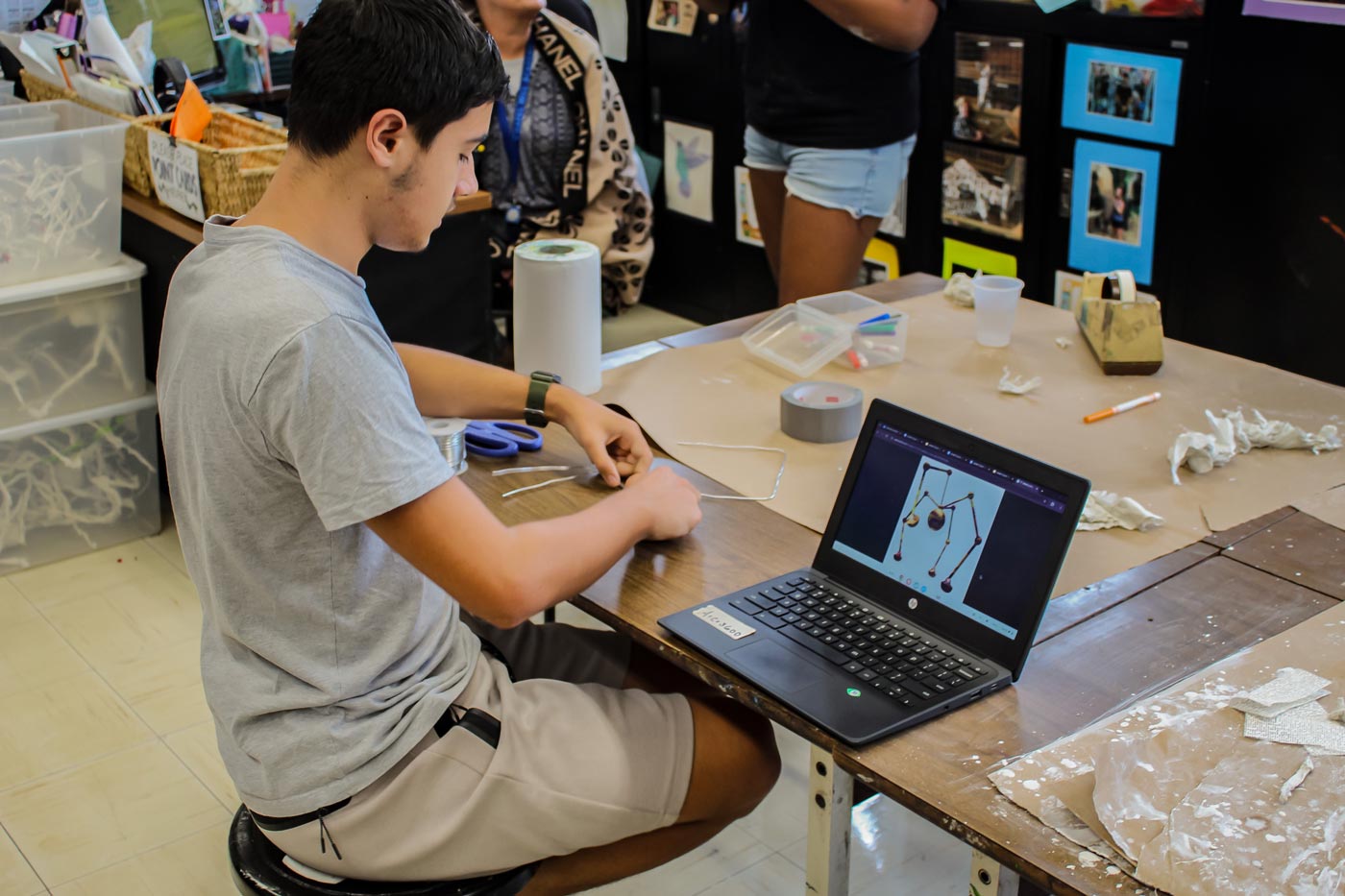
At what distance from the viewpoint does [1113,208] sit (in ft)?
10.2

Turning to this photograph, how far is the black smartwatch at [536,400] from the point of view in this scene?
1.64 meters

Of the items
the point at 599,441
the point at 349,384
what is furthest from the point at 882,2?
the point at 349,384

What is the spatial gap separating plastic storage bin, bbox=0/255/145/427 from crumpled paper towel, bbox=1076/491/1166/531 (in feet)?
7.08

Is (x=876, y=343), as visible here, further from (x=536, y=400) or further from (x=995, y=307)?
(x=536, y=400)

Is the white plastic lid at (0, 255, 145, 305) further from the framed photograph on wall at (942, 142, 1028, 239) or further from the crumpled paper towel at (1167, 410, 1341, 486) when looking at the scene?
the crumpled paper towel at (1167, 410, 1341, 486)

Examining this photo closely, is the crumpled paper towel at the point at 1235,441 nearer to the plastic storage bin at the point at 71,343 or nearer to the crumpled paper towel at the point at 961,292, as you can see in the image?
the crumpled paper towel at the point at 961,292

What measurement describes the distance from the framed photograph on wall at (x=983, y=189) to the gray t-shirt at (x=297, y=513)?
2.35 meters

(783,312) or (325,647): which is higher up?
(783,312)

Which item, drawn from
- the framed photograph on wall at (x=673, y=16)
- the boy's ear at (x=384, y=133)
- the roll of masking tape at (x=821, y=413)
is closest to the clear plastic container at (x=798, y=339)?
the roll of masking tape at (x=821, y=413)

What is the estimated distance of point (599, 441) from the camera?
1573mm

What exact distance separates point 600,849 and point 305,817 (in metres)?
0.30

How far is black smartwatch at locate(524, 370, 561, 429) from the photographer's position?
5.40 feet

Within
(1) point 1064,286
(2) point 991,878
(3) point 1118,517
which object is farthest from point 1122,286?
(1) point 1064,286

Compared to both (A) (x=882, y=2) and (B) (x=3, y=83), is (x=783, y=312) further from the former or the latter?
(B) (x=3, y=83)
